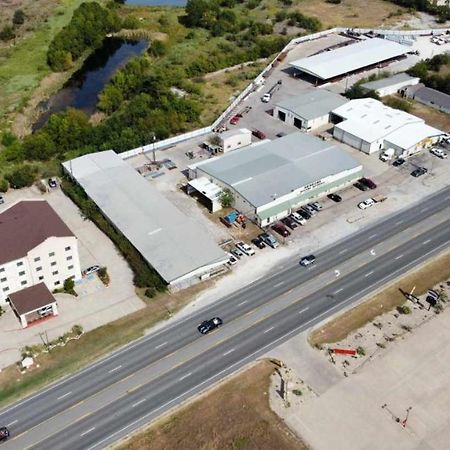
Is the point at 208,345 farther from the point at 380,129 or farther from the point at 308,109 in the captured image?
the point at 308,109

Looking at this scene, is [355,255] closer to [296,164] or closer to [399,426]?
[296,164]

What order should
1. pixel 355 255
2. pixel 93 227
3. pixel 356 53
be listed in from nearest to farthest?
1. pixel 355 255
2. pixel 93 227
3. pixel 356 53

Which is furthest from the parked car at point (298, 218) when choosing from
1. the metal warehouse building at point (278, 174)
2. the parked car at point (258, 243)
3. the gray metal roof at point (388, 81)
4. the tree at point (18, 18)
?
the tree at point (18, 18)

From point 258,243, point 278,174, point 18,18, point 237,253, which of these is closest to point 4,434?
point 237,253

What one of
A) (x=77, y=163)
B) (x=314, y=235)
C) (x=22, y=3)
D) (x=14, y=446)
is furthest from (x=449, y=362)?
(x=22, y=3)

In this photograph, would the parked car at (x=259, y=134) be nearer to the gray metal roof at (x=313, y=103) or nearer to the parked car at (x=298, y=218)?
the gray metal roof at (x=313, y=103)

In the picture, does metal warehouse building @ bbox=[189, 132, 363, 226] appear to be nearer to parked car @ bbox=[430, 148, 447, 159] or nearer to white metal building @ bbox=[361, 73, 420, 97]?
parked car @ bbox=[430, 148, 447, 159]
